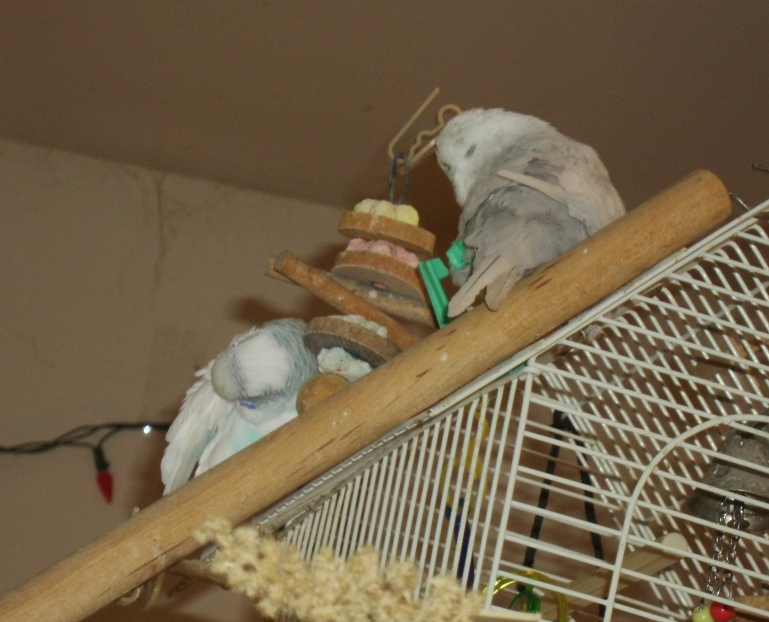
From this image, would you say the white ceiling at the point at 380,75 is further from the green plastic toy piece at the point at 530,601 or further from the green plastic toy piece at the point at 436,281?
the green plastic toy piece at the point at 530,601

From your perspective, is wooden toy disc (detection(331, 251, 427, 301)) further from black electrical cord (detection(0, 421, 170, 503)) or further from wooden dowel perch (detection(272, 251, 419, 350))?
black electrical cord (detection(0, 421, 170, 503))

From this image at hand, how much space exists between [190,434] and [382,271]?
0.69 ft

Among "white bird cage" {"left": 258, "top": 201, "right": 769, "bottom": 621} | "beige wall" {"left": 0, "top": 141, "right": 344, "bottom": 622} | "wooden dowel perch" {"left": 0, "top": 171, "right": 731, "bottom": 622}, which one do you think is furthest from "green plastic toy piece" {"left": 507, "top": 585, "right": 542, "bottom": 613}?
"beige wall" {"left": 0, "top": 141, "right": 344, "bottom": 622}

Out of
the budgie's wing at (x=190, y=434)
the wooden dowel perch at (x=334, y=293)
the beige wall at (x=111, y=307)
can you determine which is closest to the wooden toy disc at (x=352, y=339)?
the wooden dowel perch at (x=334, y=293)

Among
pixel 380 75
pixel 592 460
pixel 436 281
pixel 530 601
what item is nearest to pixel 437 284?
pixel 436 281

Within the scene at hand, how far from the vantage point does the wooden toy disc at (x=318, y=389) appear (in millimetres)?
487

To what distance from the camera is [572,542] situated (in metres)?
1.07

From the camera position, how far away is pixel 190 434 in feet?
1.90

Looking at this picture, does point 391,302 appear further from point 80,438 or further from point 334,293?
point 80,438

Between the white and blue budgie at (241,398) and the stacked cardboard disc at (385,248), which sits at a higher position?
the stacked cardboard disc at (385,248)

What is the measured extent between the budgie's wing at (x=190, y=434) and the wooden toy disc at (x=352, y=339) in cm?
13

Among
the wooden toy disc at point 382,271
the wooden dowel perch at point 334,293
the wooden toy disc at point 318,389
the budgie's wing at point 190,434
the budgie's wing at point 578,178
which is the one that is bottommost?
the budgie's wing at point 190,434

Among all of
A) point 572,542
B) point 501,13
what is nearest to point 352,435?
point 501,13

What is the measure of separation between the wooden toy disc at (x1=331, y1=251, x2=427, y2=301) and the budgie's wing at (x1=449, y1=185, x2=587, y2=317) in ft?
Answer: 0.28
